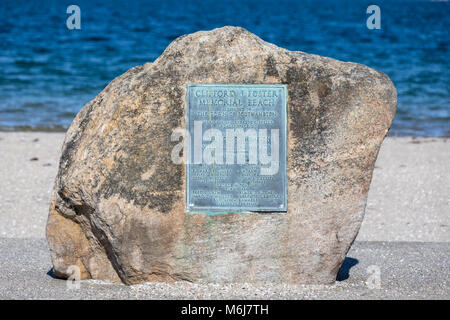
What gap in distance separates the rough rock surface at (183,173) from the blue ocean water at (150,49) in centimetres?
817

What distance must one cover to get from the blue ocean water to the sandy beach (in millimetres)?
2144

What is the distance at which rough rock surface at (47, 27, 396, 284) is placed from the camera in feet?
12.6

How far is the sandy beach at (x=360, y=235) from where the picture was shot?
3.92m

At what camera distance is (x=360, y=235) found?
6.26 m

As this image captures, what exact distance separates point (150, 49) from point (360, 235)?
14594 millimetres
